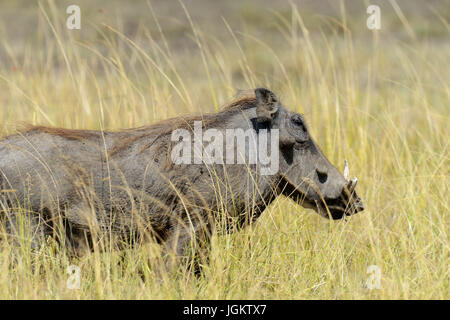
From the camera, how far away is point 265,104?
3342 millimetres

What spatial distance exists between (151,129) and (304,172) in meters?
0.80

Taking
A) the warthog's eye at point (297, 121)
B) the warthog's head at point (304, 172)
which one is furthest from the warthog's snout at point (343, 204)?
the warthog's eye at point (297, 121)

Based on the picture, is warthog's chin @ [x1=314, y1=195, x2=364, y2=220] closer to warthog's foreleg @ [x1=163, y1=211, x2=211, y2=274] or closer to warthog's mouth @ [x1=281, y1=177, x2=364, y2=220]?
warthog's mouth @ [x1=281, y1=177, x2=364, y2=220]

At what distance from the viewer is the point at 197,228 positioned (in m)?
3.27

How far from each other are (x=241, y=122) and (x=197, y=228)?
57cm

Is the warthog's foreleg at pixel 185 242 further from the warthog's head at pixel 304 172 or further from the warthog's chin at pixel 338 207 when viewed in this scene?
the warthog's chin at pixel 338 207

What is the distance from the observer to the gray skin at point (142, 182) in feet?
10.3

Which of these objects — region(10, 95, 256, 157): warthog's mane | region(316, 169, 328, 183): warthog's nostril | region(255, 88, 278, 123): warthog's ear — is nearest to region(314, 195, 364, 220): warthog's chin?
region(316, 169, 328, 183): warthog's nostril

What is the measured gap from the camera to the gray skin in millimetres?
3127

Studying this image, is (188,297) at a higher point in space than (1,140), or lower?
lower

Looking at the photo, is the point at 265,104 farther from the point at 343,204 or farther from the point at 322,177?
the point at 343,204

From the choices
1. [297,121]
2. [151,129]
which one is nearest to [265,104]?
[297,121]
